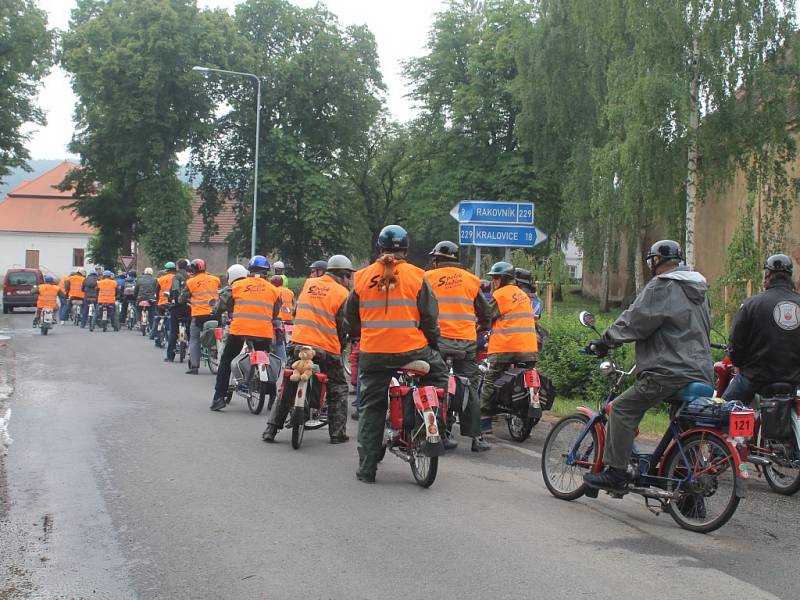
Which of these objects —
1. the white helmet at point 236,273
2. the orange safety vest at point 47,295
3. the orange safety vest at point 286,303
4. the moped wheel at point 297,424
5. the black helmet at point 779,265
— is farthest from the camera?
the orange safety vest at point 47,295

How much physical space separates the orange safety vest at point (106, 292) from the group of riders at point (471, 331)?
16916mm

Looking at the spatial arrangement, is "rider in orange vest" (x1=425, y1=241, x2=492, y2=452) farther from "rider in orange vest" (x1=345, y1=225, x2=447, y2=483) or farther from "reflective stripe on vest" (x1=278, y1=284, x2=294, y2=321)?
"reflective stripe on vest" (x1=278, y1=284, x2=294, y2=321)

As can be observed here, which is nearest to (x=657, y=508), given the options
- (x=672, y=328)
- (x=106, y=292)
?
(x=672, y=328)

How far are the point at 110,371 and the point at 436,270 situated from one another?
8.91 m

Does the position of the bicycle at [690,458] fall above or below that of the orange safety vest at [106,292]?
below

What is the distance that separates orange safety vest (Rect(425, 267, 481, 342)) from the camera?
9.38 meters

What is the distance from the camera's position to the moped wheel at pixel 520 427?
10047 mm

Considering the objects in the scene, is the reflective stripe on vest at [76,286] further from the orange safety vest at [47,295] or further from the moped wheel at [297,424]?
the moped wheel at [297,424]

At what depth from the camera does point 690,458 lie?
629 centimetres

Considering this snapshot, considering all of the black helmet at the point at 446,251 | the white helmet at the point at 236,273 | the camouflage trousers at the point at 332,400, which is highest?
the black helmet at the point at 446,251

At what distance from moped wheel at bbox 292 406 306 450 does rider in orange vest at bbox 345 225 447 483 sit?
1501 mm

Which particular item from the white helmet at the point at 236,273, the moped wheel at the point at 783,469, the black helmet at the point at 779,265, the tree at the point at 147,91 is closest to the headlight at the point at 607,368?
the moped wheel at the point at 783,469

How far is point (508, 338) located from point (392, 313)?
269cm

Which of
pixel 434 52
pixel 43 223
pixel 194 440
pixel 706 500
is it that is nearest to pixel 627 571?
pixel 706 500
